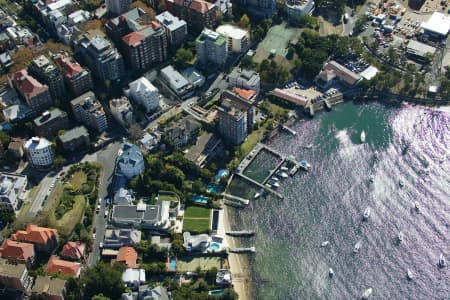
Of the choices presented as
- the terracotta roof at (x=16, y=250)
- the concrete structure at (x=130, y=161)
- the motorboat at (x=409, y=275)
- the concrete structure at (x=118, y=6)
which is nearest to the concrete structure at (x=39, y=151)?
the concrete structure at (x=130, y=161)

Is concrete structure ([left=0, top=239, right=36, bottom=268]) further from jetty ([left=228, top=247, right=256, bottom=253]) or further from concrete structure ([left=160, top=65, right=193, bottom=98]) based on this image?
concrete structure ([left=160, top=65, right=193, bottom=98])

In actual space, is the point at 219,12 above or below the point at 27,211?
above

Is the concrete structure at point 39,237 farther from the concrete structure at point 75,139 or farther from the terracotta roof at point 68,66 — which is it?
the terracotta roof at point 68,66

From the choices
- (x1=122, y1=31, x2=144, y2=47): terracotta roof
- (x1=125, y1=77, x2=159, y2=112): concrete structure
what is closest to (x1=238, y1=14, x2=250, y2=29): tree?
(x1=122, y1=31, x2=144, y2=47): terracotta roof

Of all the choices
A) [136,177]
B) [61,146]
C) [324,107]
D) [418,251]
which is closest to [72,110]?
[61,146]

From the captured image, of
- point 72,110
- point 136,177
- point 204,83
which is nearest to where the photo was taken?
point 136,177

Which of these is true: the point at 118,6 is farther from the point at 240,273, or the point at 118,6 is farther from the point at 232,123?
the point at 240,273

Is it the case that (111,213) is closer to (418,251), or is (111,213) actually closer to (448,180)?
(418,251)
